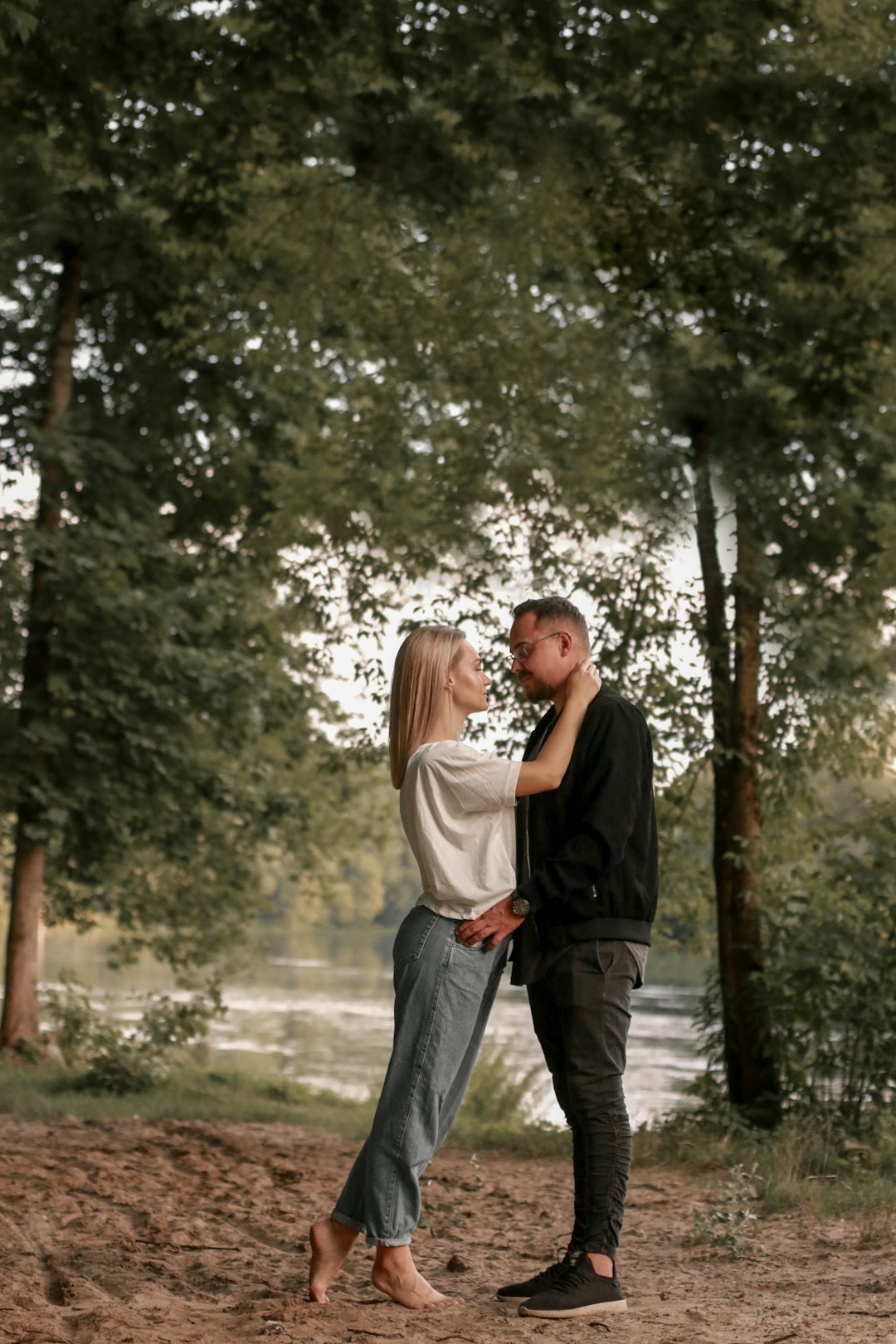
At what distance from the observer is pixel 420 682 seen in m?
4.03

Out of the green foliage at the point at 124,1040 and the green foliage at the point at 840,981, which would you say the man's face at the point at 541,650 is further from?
the green foliage at the point at 124,1040

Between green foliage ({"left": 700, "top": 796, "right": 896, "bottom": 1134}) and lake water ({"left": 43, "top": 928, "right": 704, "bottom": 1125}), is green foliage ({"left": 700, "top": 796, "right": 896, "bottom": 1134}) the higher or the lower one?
the higher one

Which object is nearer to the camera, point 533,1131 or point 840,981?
point 840,981

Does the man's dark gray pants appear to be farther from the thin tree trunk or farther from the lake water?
the thin tree trunk

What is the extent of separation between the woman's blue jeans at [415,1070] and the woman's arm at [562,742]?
18.4 inches

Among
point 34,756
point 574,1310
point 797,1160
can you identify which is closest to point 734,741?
point 797,1160

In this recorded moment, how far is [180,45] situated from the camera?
7.18 metres

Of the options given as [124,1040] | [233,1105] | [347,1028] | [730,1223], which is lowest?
[347,1028]

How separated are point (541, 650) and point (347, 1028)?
65.7ft

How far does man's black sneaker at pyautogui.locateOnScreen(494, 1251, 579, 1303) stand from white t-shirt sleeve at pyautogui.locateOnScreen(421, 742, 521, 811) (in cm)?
132

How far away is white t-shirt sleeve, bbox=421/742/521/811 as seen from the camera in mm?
3807

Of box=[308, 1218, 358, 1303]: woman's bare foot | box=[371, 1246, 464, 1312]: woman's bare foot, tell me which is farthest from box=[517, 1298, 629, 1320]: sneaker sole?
box=[308, 1218, 358, 1303]: woman's bare foot

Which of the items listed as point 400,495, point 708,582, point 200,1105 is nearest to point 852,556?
point 708,582

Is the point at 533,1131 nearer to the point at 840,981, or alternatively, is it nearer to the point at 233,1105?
the point at 233,1105
